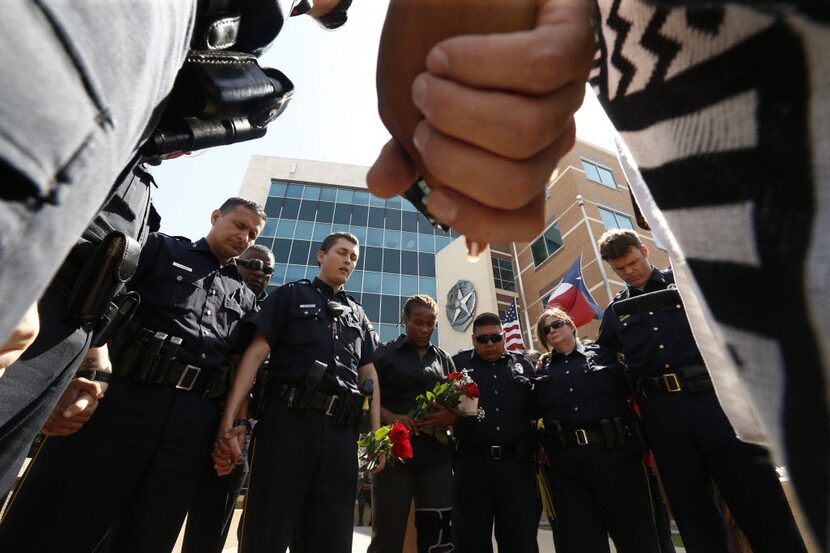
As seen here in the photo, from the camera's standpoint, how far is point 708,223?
362mm

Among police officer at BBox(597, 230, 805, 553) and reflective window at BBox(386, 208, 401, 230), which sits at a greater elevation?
reflective window at BBox(386, 208, 401, 230)

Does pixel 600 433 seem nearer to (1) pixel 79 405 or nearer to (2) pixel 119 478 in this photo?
(2) pixel 119 478

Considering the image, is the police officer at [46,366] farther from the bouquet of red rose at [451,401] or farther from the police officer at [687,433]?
the police officer at [687,433]

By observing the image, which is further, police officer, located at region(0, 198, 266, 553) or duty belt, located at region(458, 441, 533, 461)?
duty belt, located at region(458, 441, 533, 461)

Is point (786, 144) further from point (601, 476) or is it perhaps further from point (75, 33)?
point (601, 476)

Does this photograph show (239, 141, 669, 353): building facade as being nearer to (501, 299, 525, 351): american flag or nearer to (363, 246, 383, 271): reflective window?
(363, 246, 383, 271): reflective window

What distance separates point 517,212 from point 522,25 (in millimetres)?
268

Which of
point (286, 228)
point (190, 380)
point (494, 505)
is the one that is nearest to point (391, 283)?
point (286, 228)

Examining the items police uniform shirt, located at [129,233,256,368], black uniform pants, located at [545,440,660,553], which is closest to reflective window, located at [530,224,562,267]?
black uniform pants, located at [545,440,660,553]

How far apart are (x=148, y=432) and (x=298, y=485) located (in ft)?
2.86

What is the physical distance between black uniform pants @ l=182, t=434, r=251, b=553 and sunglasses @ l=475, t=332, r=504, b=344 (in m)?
2.51

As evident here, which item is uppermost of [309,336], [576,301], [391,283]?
[391,283]

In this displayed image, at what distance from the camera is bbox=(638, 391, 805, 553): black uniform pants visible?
2.40 m

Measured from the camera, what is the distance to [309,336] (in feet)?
9.88
